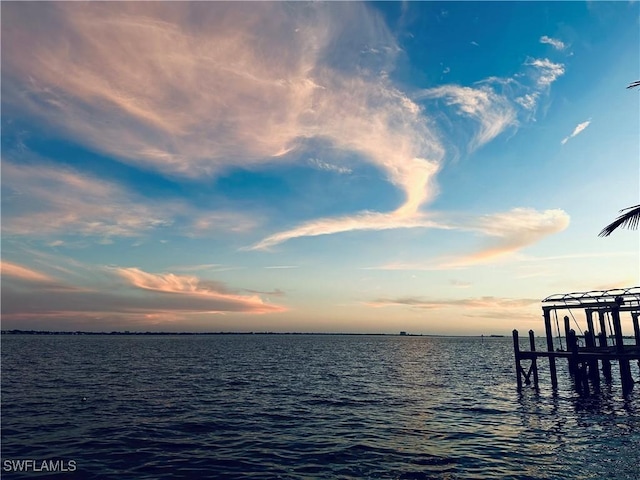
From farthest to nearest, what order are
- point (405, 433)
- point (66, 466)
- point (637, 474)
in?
point (405, 433) < point (66, 466) < point (637, 474)

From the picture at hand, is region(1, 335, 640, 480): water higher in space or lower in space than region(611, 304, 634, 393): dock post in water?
lower

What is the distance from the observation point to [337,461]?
17516mm

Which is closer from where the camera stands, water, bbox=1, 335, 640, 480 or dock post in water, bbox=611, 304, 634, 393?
water, bbox=1, 335, 640, 480

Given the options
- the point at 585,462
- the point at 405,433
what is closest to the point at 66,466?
the point at 405,433

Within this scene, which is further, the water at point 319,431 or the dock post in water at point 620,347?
the dock post in water at point 620,347

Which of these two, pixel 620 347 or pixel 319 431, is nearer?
pixel 319 431

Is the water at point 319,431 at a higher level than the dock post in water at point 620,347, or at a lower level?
lower

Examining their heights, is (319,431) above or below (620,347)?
below

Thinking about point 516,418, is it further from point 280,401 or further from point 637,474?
point 280,401

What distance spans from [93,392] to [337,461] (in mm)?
27479

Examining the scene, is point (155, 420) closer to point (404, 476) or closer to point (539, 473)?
point (404, 476)

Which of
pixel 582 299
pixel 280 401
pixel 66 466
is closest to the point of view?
pixel 66 466

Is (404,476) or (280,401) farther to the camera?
(280,401)

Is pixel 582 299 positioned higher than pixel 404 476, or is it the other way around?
pixel 582 299
